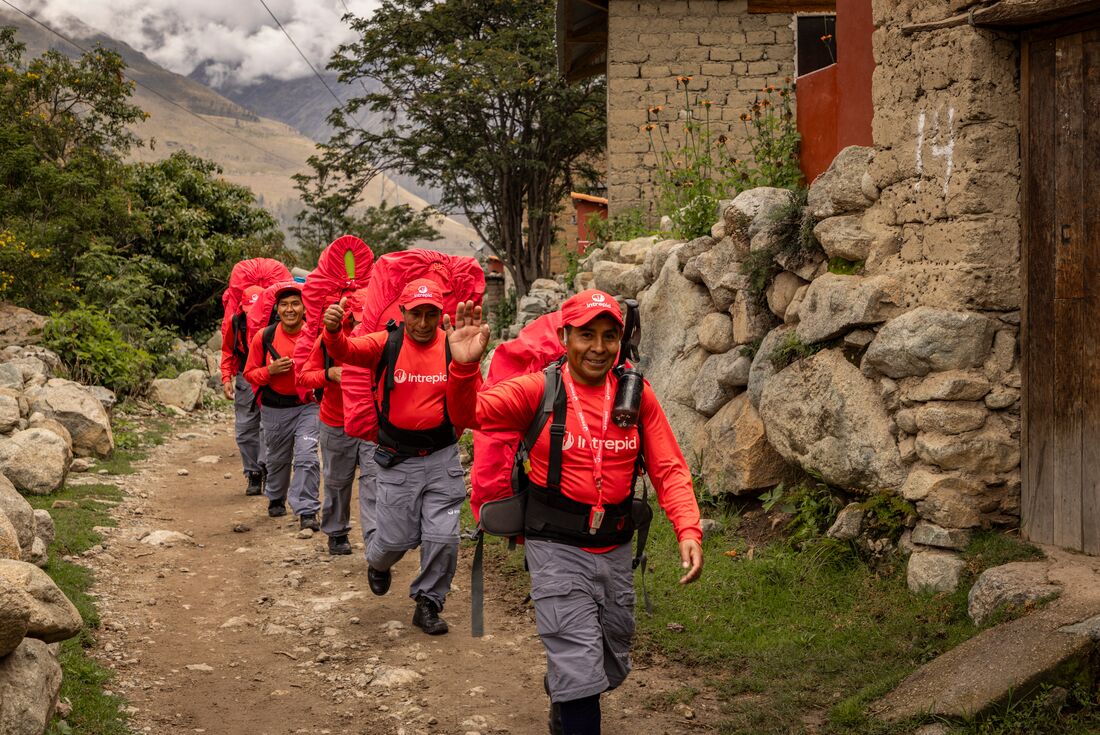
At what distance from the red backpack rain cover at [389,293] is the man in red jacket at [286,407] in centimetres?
231

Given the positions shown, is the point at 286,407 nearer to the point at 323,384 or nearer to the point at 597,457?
the point at 323,384

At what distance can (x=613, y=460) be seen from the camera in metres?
4.12

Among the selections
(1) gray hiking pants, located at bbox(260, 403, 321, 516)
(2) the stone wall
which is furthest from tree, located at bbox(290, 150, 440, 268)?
(1) gray hiking pants, located at bbox(260, 403, 321, 516)

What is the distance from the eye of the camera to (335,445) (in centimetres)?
737

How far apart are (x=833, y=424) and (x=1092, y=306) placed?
1.60m

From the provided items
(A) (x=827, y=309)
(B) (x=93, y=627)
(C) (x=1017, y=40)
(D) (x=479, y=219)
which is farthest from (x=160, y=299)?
(C) (x=1017, y=40)

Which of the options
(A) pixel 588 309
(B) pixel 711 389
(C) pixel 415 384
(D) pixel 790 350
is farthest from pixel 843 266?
(A) pixel 588 309

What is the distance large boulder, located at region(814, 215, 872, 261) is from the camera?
640 centimetres

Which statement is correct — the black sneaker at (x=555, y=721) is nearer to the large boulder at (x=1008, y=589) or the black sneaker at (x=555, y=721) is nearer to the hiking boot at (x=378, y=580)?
the large boulder at (x=1008, y=589)

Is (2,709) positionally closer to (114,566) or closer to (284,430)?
(114,566)

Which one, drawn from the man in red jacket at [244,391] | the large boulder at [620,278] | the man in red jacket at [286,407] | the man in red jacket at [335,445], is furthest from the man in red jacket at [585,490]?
the man in red jacket at [244,391]

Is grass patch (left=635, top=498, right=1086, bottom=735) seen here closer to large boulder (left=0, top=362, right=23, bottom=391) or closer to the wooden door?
the wooden door

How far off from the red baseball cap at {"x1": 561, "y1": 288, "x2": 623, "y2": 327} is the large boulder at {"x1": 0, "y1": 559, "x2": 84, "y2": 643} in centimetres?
225

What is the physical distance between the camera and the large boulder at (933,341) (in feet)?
18.5
